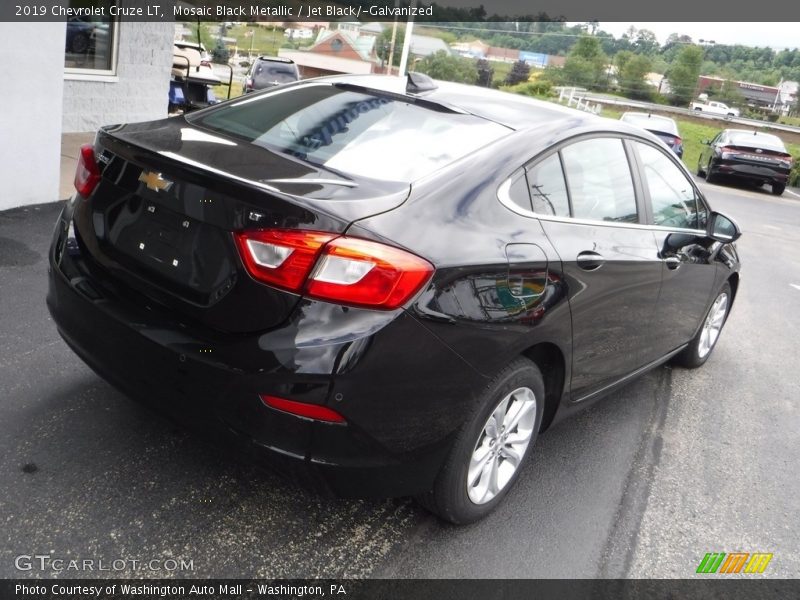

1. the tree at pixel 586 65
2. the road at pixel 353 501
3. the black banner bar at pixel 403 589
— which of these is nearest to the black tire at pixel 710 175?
the road at pixel 353 501

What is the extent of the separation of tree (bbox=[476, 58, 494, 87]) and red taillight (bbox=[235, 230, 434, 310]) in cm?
4154

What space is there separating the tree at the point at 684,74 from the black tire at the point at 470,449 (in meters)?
54.5

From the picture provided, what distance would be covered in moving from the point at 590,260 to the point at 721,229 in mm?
1585

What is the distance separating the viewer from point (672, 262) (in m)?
4.05

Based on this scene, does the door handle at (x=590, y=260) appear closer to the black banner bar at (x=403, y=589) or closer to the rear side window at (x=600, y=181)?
the rear side window at (x=600, y=181)

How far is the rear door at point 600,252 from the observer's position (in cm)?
319

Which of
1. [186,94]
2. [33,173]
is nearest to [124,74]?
[186,94]

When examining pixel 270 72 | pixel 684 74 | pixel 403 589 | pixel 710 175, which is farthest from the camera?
pixel 684 74

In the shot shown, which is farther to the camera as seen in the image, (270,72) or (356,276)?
(270,72)

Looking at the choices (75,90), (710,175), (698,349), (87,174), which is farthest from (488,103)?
(710,175)

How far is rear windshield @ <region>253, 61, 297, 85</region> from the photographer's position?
2169 cm

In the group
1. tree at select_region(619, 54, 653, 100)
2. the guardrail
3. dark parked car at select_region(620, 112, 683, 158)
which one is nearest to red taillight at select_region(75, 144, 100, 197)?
dark parked car at select_region(620, 112, 683, 158)

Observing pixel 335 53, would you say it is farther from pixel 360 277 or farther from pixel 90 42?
pixel 360 277
